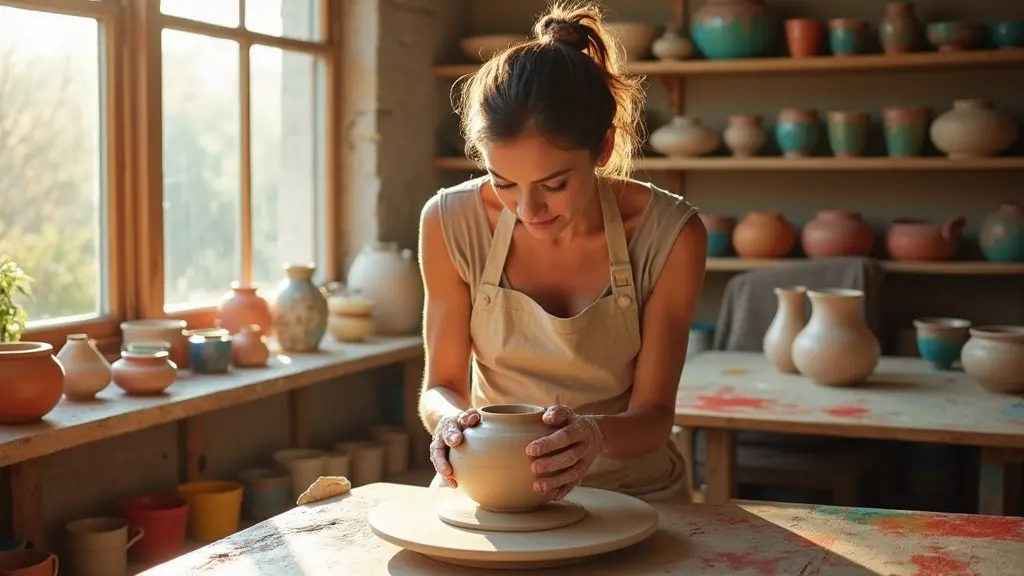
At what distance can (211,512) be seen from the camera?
3299 millimetres

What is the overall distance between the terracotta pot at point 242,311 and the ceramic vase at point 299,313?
0.19 ft

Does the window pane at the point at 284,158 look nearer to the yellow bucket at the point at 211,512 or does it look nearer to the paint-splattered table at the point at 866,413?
the yellow bucket at the point at 211,512

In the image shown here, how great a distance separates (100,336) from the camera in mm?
3293

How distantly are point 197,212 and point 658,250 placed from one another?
2102 millimetres

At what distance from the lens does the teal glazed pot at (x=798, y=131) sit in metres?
4.61

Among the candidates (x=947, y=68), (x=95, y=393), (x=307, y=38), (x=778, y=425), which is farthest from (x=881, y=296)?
(x=95, y=393)

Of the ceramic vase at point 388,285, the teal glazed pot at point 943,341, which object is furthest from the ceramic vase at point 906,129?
the ceramic vase at point 388,285

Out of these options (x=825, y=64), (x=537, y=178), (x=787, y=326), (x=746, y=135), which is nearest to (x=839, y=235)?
(x=746, y=135)

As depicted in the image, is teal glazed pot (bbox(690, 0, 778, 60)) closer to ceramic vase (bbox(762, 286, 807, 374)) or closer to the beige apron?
ceramic vase (bbox(762, 286, 807, 374))

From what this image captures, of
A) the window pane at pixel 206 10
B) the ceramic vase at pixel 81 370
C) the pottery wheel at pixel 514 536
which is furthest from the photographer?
the window pane at pixel 206 10

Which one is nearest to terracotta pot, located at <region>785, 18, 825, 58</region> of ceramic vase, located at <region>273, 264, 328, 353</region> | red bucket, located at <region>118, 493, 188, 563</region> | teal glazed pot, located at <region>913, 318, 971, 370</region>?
teal glazed pot, located at <region>913, 318, 971, 370</region>

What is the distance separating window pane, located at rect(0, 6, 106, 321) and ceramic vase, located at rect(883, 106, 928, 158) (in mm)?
2886

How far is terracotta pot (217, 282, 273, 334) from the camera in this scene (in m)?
3.69

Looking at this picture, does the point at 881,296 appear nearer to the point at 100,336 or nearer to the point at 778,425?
the point at 778,425
